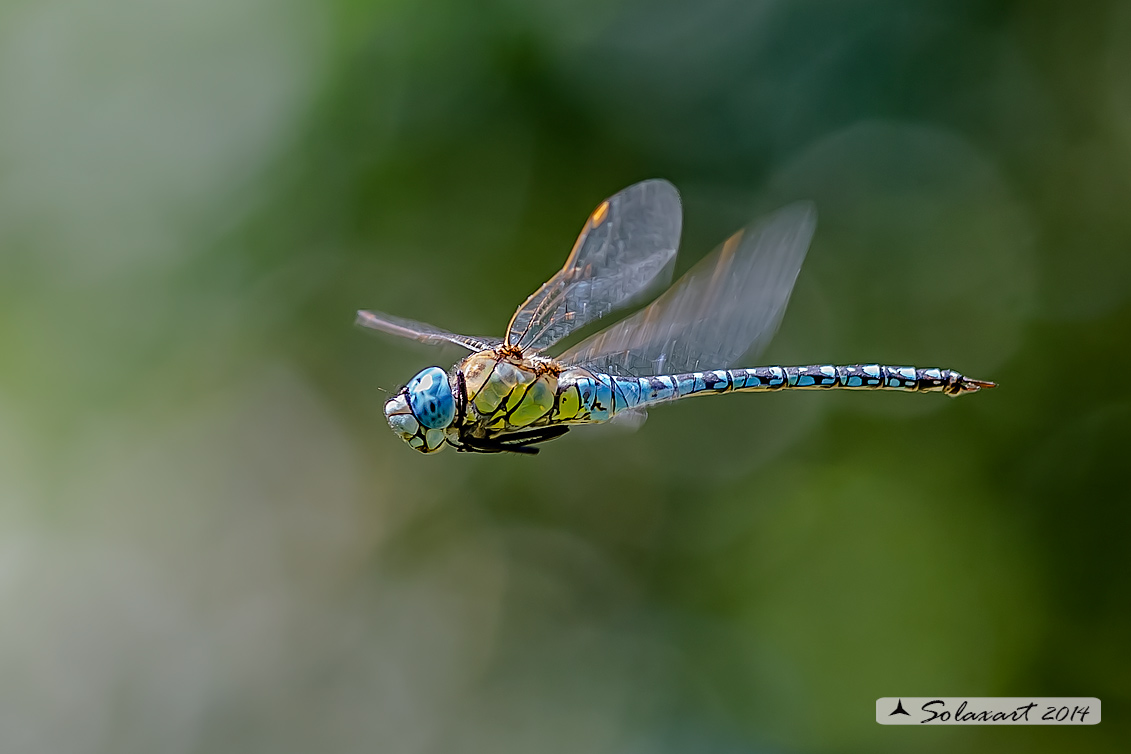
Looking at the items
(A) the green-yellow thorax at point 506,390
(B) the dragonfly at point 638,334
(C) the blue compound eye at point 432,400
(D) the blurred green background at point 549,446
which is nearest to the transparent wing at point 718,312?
(B) the dragonfly at point 638,334

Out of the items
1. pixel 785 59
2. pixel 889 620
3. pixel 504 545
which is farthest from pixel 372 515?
pixel 785 59

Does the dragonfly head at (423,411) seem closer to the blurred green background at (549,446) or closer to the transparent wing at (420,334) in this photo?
the transparent wing at (420,334)

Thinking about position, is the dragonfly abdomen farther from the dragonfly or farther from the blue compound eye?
the blue compound eye

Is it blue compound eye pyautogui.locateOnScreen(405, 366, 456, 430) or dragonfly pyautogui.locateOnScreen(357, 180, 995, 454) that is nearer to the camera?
blue compound eye pyautogui.locateOnScreen(405, 366, 456, 430)

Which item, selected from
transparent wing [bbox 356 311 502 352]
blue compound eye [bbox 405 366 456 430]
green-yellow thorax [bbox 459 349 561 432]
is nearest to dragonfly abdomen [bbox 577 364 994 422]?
green-yellow thorax [bbox 459 349 561 432]

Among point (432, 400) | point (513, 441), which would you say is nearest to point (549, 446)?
point (513, 441)

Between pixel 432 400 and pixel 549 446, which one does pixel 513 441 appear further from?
pixel 549 446
